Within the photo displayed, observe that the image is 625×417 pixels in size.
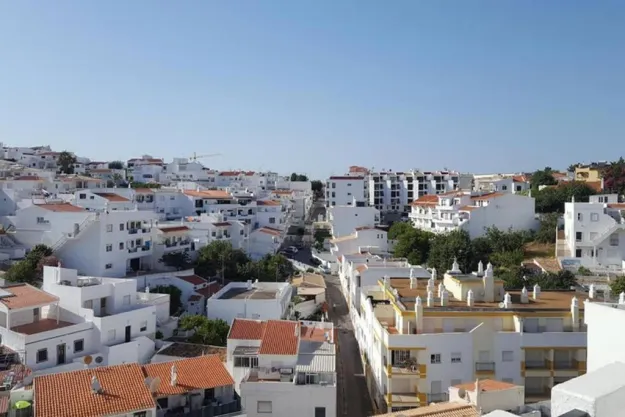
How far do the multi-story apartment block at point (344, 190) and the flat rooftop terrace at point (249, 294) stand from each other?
49.6 m

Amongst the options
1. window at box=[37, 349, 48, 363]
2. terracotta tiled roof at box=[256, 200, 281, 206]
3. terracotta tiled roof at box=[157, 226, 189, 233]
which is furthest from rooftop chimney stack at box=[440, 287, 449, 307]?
terracotta tiled roof at box=[256, 200, 281, 206]

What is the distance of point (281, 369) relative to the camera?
2264cm

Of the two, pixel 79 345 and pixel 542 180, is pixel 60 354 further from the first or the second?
pixel 542 180

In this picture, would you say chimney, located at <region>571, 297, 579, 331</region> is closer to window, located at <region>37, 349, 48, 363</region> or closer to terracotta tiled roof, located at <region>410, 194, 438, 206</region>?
window, located at <region>37, 349, 48, 363</region>

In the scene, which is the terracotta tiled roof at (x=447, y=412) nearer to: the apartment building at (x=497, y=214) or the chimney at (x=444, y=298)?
the chimney at (x=444, y=298)

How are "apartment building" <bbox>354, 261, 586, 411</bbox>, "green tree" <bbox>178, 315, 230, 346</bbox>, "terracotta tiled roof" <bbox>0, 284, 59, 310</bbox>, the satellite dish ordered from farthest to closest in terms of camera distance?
"green tree" <bbox>178, 315, 230, 346</bbox> < "terracotta tiled roof" <bbox>0, 284, 59, 310</bbox> < "apartment building" <bbox>354, 261, 586, 411</bbox> < the satellite dish

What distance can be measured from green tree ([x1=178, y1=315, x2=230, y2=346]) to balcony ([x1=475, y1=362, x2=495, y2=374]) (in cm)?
1267

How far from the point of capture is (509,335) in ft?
81.4

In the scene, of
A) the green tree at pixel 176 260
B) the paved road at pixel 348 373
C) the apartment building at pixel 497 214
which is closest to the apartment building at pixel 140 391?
the paved road at pixel 348 373

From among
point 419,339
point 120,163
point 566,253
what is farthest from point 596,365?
point 120,163

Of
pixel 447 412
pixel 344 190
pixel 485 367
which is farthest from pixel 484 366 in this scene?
pixel 344 190

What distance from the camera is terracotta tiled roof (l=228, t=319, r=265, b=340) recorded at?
956 inches

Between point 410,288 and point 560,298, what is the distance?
772cm

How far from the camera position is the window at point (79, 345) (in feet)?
84.4
